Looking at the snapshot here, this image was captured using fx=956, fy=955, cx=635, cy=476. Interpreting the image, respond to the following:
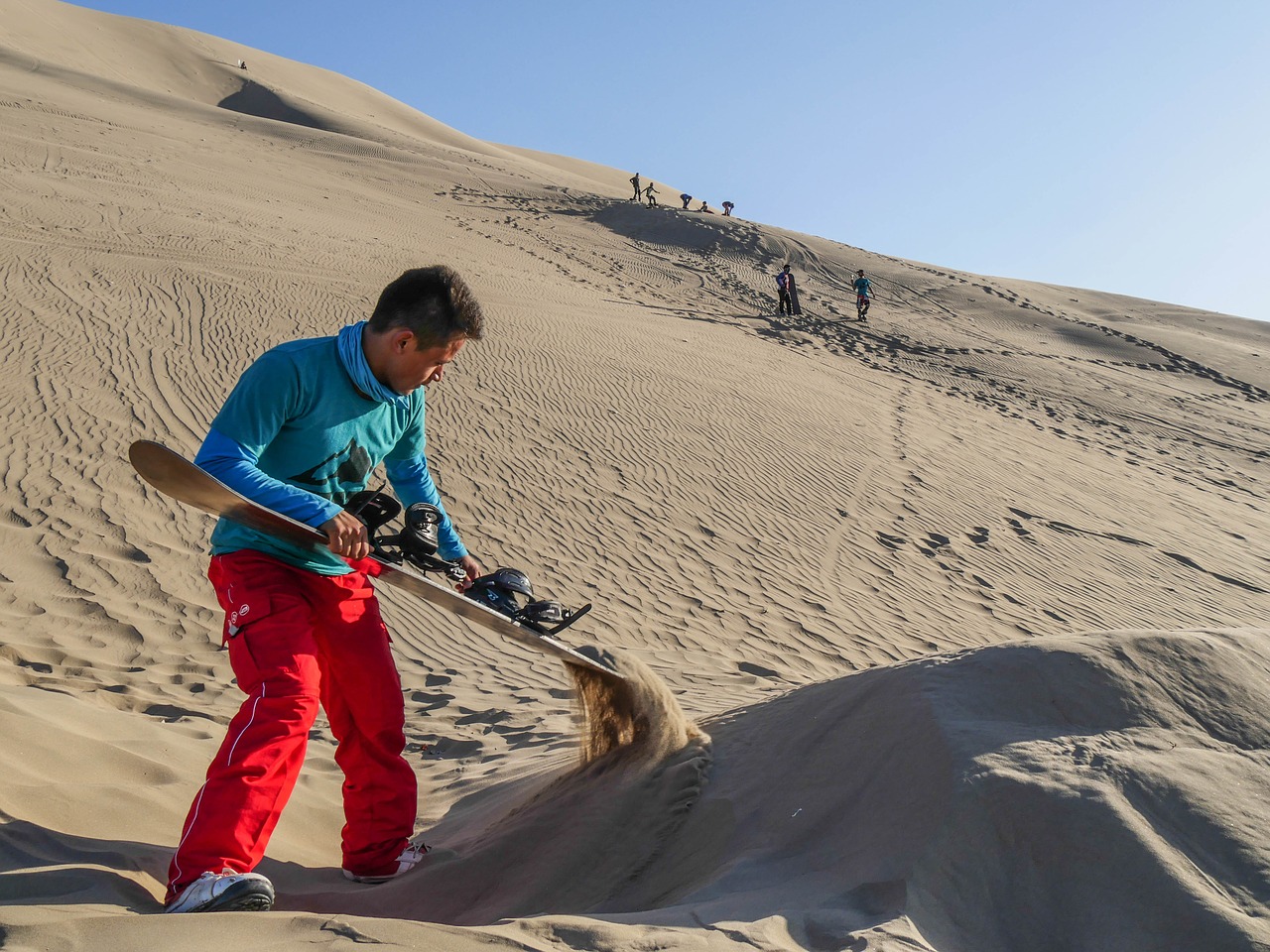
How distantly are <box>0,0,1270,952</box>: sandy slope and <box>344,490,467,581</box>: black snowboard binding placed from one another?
0.92 metres

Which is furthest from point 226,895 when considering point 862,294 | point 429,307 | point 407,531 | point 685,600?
point 862,294

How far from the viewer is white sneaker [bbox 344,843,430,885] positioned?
3.01m

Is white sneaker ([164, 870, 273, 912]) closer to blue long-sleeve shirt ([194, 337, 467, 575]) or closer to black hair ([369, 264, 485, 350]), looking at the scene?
blue long-sleeve shirt ([194, 337, 467, 575])

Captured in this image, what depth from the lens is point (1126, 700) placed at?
2.96 meters

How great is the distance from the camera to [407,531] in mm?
3051

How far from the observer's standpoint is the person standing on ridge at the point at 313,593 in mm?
2354

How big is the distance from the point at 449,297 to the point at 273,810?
1444 mm

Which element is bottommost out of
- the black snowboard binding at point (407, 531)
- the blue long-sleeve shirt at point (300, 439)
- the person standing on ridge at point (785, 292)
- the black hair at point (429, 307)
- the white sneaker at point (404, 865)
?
the white sneaker at point (404, 865)

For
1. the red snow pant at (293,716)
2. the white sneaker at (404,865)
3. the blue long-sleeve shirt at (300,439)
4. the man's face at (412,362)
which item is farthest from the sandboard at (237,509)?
the white sneaker at (404,865)

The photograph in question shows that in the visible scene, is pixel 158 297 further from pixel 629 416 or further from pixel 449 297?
pixel 449 297

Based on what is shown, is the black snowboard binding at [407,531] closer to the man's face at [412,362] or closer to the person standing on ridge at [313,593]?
the person standing on ridge at [313,593]

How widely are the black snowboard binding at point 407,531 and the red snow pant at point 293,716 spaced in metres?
0.12

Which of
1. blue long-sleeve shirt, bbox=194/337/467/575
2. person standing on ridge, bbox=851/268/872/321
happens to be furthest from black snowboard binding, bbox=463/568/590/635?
person standing on ridge, bbox=851/268/872/321

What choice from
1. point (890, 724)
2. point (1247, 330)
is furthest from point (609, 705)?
point (1247, 330)
